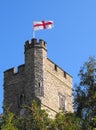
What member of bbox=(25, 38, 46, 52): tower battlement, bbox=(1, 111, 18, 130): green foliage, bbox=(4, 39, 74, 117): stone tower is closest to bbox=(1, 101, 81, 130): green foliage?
bbox=(1, 111, 18, 130): green foliage

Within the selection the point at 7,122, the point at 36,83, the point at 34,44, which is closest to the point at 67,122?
the point at 7,122

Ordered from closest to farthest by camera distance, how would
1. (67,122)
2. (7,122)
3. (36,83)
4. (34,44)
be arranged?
(7,122), (67,122), (36,83), (34,44)

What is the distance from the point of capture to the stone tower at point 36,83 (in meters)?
34.9

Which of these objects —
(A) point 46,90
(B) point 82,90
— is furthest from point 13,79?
(B) point 82,90

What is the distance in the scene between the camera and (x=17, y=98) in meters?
36.5

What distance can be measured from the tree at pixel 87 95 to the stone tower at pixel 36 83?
7.16m

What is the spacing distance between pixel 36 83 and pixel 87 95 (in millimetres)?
9038

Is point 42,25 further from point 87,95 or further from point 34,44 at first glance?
point 87,95

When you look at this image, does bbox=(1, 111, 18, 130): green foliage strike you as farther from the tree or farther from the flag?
the flag

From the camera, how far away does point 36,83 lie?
115 ft

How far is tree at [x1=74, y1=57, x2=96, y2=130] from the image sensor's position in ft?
83.3

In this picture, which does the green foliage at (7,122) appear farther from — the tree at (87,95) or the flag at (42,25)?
the flag at (42,25)

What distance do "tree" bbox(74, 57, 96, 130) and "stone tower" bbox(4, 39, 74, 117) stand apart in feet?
23.5

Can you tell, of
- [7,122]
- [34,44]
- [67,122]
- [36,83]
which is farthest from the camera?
[34,44]
